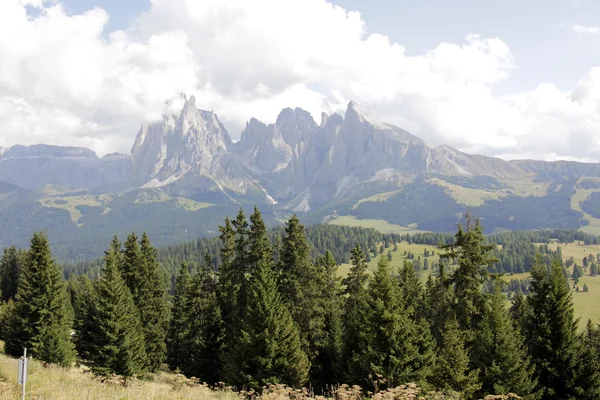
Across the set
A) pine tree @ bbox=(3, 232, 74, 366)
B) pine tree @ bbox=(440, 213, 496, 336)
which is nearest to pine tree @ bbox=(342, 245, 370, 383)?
→ pine tree @ bbox=(440, 213, 496, 336)

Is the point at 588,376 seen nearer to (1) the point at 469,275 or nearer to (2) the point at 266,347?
(1) the point at 469,275

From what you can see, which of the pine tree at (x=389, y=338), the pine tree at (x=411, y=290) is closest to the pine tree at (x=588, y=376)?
the pine tree at (x=389, y=338)

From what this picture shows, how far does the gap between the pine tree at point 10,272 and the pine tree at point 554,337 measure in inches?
3226

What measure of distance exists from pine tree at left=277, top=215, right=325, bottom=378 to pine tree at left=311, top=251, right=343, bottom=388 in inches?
85.7

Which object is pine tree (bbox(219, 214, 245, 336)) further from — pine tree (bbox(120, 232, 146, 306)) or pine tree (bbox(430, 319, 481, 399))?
pine tree (bbox(430, 319, 481, 399))

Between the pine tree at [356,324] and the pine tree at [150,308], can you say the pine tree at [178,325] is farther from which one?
the pine tree at [356,324]

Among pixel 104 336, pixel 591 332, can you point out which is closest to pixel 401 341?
pixel 104 336

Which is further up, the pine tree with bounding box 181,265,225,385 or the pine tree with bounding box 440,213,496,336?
the pine tree with bounding box 440,213,496,336

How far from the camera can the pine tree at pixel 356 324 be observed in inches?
1261

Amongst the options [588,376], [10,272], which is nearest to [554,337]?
[588,376]

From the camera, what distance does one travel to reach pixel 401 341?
30203 mm

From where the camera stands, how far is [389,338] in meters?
30.0

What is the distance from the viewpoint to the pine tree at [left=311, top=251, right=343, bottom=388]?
138ft

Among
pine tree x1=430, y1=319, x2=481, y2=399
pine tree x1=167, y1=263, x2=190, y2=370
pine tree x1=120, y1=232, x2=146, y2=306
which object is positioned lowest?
pine tree x1=167, y1=263, x2=190, y2=370
